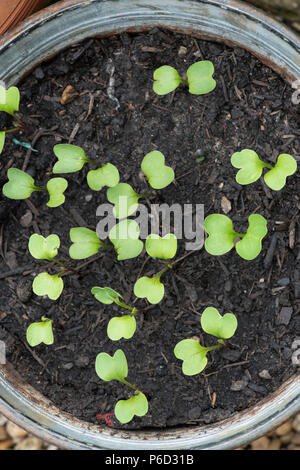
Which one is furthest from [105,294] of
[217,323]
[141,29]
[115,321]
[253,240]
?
[141,29]

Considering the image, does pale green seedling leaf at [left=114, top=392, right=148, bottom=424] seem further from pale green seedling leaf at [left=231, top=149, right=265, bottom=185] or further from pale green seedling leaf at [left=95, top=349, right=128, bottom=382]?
pale green seedling leaf at [left=231, top=149, right=265, bottom=185]

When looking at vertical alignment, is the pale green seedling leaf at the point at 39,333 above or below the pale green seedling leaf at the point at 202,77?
below

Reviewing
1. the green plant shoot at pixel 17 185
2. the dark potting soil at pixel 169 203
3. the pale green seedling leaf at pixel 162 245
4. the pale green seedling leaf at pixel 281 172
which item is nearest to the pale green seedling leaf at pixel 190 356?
the dark potting soil at pixel 169 203

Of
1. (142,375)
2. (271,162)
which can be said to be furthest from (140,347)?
(271,162)

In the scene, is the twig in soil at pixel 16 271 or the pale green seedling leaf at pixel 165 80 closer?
the pale green seedling leaf at pixel 165 80

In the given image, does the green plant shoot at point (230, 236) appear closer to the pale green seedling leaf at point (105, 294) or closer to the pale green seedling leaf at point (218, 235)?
the pale green seedling leaf at point (218, 235)
